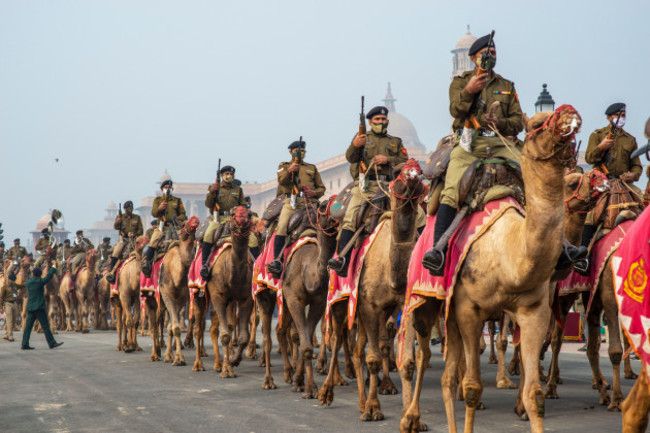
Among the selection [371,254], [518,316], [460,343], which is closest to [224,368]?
[371,254]

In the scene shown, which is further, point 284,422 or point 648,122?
point 284,422

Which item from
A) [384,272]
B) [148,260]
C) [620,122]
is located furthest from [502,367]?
[148,260]

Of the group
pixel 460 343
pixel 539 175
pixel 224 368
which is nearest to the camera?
pixel 539 175

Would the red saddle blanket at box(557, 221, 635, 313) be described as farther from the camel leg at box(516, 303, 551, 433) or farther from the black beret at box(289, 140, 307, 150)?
the black beret at box(289, 140, 307, 150)

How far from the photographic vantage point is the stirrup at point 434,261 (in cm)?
820

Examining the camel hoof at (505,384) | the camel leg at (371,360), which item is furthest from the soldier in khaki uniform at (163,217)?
the camel hoof at (505,384)

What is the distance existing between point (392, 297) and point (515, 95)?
10.2ft

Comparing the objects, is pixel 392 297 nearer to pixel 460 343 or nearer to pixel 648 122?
pixel 460 343

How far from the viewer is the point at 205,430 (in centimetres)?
977

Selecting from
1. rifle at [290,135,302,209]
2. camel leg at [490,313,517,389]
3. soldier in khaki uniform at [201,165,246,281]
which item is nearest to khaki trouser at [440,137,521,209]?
camel leg at [490,313,517,389]

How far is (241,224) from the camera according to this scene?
1534 cm

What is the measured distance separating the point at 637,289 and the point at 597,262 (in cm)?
588

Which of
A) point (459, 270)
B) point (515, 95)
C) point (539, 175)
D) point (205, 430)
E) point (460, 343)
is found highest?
point (515, 95)

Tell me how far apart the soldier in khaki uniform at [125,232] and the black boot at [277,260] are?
10.9m
